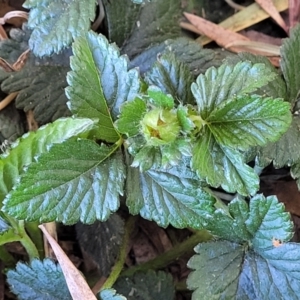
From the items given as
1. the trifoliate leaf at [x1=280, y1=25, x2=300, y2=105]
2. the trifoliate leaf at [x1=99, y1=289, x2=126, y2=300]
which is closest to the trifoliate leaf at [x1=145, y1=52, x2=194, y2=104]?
the trifoliate leaf at [x1=280, y1=25, x2=300, y2=105]

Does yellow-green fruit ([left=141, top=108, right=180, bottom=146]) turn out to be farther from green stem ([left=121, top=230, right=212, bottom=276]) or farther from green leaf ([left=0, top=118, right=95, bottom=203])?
green stem ([left=121, top=230, right=212, bottom=276])

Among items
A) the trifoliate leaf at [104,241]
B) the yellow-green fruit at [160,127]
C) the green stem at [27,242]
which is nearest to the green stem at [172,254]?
the trifoliate leaf at [104,241]

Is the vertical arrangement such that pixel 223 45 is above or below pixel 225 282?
above

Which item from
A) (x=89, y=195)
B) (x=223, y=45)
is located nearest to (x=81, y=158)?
(x=89, y=195)

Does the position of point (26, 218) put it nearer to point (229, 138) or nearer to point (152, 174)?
point (152, 174)

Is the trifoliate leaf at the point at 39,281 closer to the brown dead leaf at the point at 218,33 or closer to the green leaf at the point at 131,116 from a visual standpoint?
the green leaf at the point at 131,116

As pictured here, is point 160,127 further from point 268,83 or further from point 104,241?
point 104,241

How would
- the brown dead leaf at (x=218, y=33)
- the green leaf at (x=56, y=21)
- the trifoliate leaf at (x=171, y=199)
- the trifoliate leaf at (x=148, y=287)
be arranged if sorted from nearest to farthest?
the trifoliate leaf at (x=171, y=199) → the green leaf at (x=56, y=21) → the trifoliate leaf at (x=148, y=287) → the brown dead leaf at (x=218, y=33)
